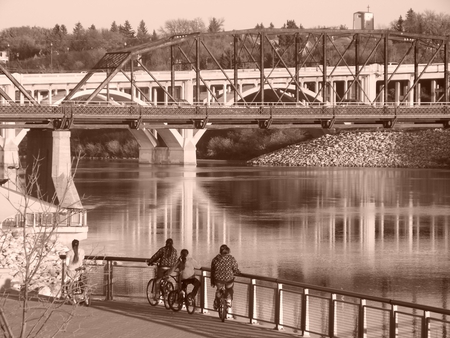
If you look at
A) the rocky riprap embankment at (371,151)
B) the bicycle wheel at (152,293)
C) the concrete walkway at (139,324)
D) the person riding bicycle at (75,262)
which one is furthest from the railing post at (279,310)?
the rocky riprap embankment at (371,151)

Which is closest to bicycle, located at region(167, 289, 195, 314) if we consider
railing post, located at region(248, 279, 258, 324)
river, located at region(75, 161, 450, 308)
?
railing post, located at region(248, 279, 258, 324)

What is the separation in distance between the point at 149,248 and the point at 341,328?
85.0 feet

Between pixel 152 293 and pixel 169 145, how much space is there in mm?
107979

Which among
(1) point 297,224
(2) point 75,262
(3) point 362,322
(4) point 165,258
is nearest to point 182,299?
(4) point 165,258

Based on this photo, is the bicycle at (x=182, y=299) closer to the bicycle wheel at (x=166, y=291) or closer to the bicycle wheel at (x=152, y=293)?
the bicycle wheel at (x=166, y=291)

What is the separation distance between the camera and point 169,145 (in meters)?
134

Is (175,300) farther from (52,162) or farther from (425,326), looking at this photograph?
(52,162)

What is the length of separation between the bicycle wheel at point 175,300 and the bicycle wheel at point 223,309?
137 cm

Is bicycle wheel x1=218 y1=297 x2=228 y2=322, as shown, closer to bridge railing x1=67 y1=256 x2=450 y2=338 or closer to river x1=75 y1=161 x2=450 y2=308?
bridge railing x1=67 y1=256 x2=450 y2=338

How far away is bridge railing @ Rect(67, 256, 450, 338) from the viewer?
2072cm

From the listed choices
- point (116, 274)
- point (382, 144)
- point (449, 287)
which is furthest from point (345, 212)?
point (382, 144)

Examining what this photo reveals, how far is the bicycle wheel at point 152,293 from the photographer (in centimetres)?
2639

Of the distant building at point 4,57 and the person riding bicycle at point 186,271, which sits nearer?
the person riding bicycle at point 186,271

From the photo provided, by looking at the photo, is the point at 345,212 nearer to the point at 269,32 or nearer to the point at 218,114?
the point at 218,114
